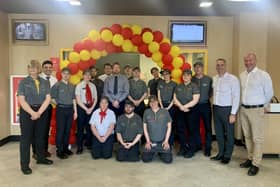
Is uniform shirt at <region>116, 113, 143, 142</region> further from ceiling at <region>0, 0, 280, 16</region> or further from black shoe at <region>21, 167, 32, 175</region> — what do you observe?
ceiling at <region>0, 0, 280, 16</region>

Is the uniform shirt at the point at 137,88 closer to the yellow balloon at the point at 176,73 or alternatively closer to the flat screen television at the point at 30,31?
the yellow balloon at the point at 176,73

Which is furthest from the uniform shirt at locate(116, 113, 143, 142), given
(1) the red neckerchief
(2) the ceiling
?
(2) the ceiling

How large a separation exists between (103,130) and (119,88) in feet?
2.56

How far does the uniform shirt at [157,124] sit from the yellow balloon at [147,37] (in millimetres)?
1336

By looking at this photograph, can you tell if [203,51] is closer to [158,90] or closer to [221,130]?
[158,90]

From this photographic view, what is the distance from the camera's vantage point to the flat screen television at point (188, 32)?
6.54m

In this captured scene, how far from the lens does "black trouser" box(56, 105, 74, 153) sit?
5219 millimetres

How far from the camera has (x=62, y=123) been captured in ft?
17.2

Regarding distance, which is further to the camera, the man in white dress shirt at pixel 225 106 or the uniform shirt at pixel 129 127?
the uniform shirt at pixel 129 127

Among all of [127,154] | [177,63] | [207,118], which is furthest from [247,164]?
[177,63]

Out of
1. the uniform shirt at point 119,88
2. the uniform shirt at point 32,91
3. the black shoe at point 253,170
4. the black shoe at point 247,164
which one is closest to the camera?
the uniform shirt at point 32,91

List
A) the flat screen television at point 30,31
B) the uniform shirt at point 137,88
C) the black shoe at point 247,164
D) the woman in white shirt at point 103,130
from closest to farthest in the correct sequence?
the black shoe at point 247,164 < the woman in white shirt at point 103,130 < the uniform shirt at point 137,88 < the flat screen television at point 30,31

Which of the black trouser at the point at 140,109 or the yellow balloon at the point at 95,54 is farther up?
the yellow balloon at the point at 95,54

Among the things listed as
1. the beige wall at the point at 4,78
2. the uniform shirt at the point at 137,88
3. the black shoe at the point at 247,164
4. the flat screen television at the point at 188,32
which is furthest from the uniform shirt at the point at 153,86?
the beige wall at the point at 4,78
